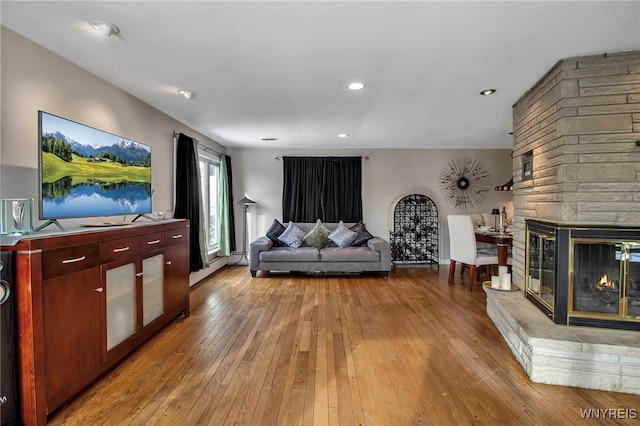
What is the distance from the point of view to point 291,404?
2.01m

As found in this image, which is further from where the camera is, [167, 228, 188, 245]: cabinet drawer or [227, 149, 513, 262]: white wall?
[227, 149, 513, 262]: white wall

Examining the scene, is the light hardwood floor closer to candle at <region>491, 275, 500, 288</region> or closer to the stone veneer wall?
candle at <region>491, 275, 500, 288</region>

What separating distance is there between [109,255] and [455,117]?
3.92 metres

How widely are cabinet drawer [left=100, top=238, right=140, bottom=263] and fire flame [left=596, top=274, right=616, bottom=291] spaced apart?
11.6 ft

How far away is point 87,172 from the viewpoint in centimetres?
244

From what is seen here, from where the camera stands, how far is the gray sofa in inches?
211

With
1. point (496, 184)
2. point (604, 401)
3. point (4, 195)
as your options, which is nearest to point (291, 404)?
point (604, 401)

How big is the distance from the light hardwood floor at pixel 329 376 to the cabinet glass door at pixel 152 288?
257 mm

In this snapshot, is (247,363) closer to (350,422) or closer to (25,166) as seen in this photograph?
(350,422)

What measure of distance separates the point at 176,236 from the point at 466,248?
385 centimetres

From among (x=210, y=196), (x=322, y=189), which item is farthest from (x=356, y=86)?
(x=210, y=196)

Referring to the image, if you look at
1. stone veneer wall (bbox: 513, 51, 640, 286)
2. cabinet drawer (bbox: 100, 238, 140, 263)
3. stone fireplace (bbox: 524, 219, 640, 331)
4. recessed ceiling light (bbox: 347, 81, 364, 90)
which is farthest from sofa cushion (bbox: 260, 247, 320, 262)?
stone veneer wall (bbox: 513, 51, 640, 286)

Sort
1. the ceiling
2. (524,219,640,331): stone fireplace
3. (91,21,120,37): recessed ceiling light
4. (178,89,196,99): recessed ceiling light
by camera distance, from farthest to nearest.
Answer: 1. (178,89,196,99): recessed ceiling light
2. (524,219,640,331): stone fireplace
3. (91,21,120,37): recessed ceiling light
4. the ceiling

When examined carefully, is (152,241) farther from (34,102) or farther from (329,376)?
(329,376)
